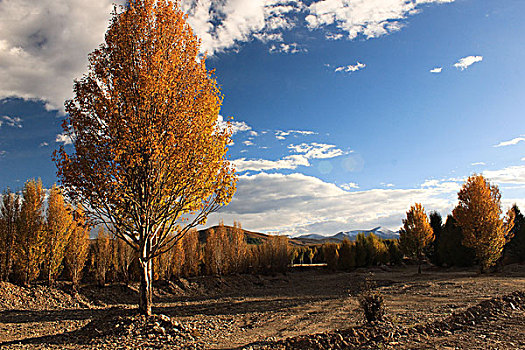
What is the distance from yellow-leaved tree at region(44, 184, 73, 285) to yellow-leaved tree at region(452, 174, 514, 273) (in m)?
34.5

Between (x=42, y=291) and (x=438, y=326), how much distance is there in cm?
2591

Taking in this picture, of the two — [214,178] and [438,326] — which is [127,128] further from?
[438,326]

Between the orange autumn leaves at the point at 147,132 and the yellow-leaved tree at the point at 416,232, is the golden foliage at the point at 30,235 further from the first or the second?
the yellow-leaved tree at the point at 416,232

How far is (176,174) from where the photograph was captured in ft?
30.2

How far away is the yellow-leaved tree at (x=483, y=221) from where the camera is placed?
81.2ft

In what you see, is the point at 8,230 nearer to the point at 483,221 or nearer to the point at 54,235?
the point at 54,235

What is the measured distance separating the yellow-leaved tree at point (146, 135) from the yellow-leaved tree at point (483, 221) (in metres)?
25.2

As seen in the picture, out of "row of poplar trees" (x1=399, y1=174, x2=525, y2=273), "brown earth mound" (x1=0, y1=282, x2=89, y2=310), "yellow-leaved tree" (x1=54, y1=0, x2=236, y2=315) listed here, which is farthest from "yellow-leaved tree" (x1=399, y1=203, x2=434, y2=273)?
"brown earth mound" (x1=0, y1=282, x2=89, y2=310)

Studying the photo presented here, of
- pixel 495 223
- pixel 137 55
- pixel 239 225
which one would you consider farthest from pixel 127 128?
pixel 239 225

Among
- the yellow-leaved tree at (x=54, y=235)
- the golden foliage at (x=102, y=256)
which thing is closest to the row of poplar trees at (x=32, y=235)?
the yellow-leaved tree at (x=54, y=235)

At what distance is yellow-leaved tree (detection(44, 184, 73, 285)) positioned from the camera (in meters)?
23.9

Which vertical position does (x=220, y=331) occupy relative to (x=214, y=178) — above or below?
below

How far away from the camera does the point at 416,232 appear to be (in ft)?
107

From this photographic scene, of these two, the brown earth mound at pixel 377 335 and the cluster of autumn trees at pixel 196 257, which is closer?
the brown earth mound at pixel 377 335
